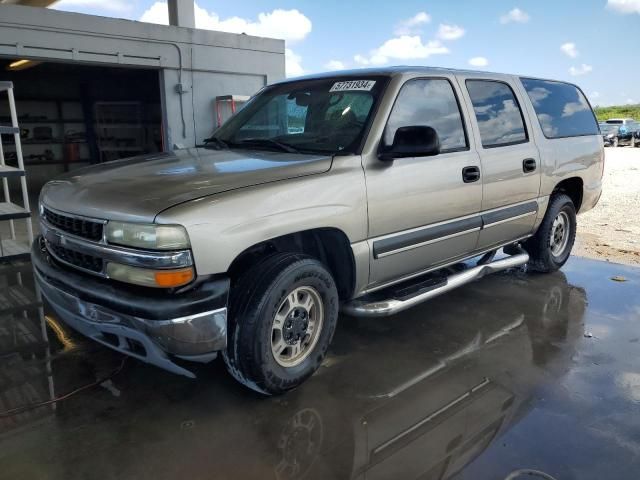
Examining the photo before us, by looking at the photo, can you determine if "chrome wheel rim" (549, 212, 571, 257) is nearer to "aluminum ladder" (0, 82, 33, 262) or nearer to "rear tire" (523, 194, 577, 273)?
"rear tire" (523, 194, 577, 273)

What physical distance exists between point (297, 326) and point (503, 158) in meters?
2.29

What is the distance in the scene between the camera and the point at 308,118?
3693 mm

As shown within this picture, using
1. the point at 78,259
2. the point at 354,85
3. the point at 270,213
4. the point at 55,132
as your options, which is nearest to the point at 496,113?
the point at 354,85

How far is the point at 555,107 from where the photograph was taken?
199 inches

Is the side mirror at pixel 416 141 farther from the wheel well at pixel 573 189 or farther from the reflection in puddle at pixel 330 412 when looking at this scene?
the wheel well at pixel 573 189

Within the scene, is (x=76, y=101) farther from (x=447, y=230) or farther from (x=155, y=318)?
(x=155, y=318)

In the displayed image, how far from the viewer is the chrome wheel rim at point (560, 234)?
5.34 metres

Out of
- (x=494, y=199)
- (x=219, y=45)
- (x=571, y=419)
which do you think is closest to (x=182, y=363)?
(x=571, y=419)

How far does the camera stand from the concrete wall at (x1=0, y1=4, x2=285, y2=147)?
28.9ft

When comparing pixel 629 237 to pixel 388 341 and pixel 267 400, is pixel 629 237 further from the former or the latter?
pixel 267 400

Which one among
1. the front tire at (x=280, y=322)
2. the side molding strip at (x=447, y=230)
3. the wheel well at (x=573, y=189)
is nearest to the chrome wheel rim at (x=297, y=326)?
the front tire at (x=280, y=322)

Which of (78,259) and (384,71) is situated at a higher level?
(384,71)

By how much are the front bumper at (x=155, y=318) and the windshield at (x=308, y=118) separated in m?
1.29

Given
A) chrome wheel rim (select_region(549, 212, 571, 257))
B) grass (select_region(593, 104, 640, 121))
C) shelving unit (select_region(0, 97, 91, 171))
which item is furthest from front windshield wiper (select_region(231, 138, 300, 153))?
grass (select_region(593, 104, 640, 121))
